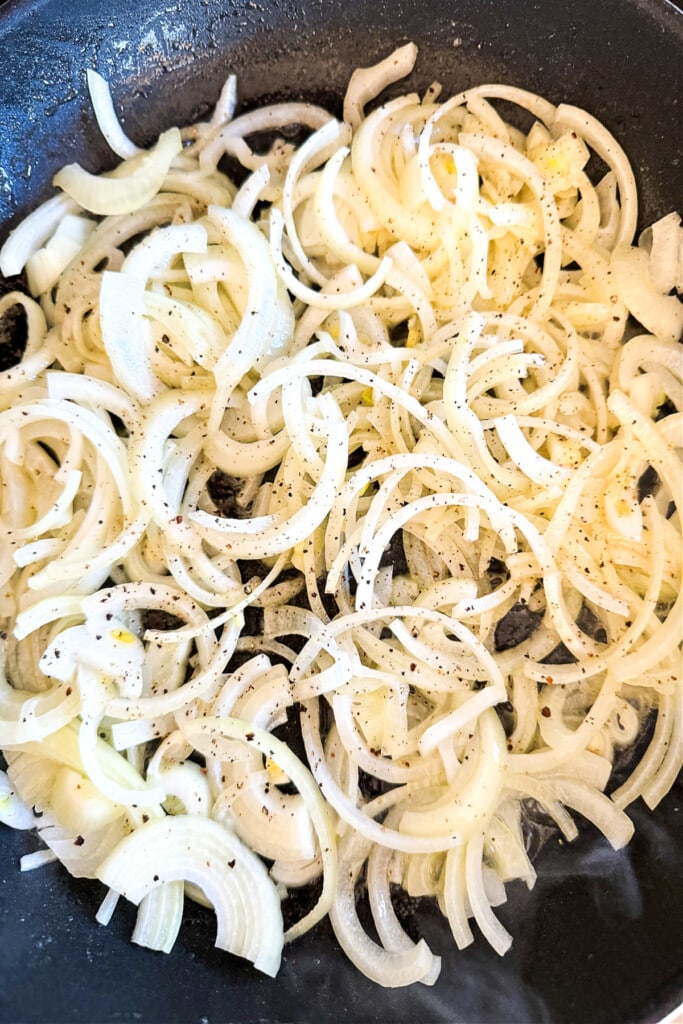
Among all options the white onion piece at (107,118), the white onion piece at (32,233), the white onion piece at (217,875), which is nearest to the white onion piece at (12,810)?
the white onion piece at (217,875)

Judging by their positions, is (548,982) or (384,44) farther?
(384,44)

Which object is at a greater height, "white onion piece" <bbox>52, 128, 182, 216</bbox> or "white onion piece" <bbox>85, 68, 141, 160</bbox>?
"white onion piece" <bbox>85, 68, 141, 160</bbox>

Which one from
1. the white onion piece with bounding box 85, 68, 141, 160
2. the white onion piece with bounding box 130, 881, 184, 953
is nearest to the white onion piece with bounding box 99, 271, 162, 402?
the white onion piece with bounding box 85, 68, 141, 160

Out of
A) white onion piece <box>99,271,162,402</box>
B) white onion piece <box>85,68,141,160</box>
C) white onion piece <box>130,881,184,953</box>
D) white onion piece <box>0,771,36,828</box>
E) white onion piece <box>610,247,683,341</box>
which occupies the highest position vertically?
white onion piece <box>610,247,683,341</box>

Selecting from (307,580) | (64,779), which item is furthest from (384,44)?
(64,779)

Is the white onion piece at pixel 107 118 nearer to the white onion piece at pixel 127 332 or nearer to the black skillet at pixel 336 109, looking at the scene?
the black skillet at pixel 336 109

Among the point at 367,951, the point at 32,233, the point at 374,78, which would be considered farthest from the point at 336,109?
the point at 367,951

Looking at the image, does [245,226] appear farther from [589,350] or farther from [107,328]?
[589,350]

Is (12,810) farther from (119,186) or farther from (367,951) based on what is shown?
(119,186)

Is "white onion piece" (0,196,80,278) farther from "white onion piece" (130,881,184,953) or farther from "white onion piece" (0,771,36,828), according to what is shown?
"white onion piece" (130,881,184,953)
